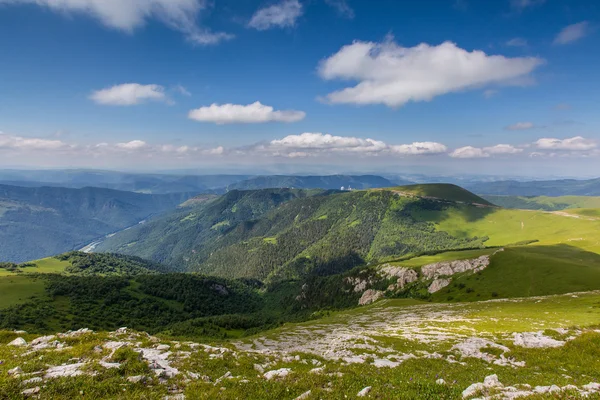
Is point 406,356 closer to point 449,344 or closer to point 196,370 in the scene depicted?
point 449,344

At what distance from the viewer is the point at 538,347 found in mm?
28984

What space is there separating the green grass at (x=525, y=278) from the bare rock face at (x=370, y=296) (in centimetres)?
3952

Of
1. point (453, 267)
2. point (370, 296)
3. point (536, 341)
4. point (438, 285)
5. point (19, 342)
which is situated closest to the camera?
point (19, 342)

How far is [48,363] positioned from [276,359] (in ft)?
57.3

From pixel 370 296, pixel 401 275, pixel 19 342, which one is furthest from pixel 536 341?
pixel 370 296

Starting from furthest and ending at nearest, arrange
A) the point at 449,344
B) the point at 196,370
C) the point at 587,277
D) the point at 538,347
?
the point at 587,277 → the point at 449,344 → the point at 538,347 → the point at 196,370

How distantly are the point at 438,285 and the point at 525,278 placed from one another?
131 ft

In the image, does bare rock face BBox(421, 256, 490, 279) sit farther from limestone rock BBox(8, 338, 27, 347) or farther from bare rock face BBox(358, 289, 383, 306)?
limestone rock BBox(8, 338, 27, 347)

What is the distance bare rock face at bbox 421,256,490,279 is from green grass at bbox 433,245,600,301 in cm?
449

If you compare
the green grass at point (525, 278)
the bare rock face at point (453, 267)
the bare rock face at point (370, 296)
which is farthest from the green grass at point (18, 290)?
the bare rock face at point (453, 267)

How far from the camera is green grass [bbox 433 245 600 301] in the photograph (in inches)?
3880

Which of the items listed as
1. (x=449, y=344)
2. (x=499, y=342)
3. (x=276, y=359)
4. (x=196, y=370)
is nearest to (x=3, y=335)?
(x=196, y=370)

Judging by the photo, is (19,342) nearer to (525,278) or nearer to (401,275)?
(525,278)

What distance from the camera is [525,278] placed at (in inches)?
4503
